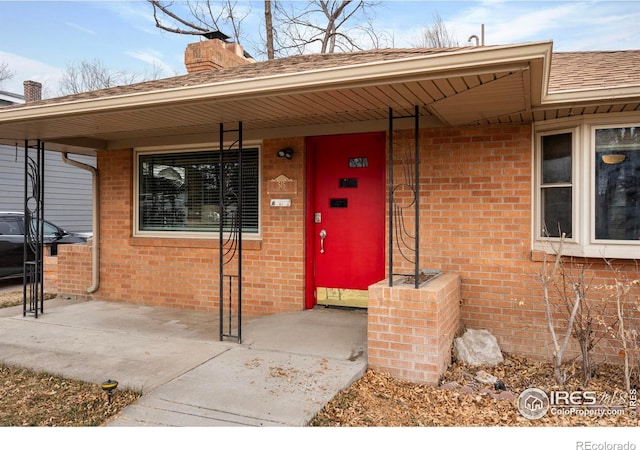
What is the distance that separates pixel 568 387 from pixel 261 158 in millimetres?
4514

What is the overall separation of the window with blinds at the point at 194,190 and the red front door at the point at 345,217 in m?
0.91

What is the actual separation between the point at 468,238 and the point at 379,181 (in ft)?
4.41

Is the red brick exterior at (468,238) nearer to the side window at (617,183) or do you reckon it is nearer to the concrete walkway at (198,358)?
the side window at (617,183)

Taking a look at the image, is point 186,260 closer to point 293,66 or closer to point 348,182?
point 348,182

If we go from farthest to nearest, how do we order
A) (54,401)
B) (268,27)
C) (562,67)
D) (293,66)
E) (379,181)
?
(268,27), (379,181), (562,67), (293,66), (54,401)

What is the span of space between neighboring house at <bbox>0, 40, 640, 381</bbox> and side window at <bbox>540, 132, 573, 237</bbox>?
0.06 feet

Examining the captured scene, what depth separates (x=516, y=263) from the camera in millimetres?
5039

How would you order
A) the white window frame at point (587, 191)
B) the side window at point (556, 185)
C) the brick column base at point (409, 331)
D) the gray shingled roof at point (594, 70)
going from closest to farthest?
the brick column base at point (409, 331)
the gray shingled roof at point (594, 70)
the white window frame at point (587, 191)
the side window at point (556, 185)

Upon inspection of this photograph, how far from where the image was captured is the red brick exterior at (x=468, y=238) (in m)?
5.00

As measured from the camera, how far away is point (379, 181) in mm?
5926

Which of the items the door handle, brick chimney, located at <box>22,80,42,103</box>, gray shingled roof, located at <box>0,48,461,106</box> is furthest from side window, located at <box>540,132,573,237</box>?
brick chimney, located at <box>22,80,42,103</box>

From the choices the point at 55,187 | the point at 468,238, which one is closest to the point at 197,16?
the point at 55,187

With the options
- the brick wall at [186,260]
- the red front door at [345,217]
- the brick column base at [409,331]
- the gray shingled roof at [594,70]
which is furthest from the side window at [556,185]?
the brick wall at [186,260]

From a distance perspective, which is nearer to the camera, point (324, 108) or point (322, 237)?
point (324, 108)
